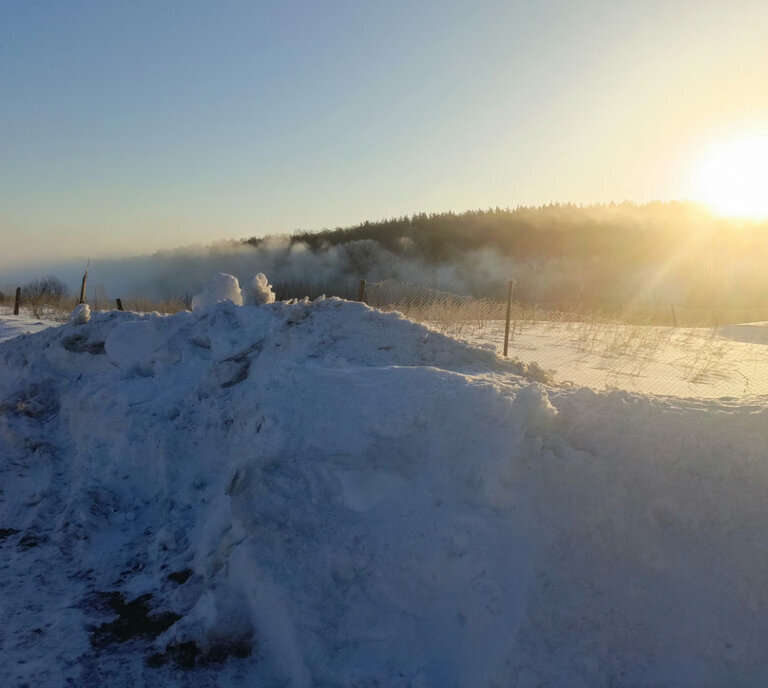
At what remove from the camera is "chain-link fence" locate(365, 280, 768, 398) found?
9.02 meters

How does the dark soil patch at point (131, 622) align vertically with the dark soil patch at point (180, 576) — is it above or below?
below

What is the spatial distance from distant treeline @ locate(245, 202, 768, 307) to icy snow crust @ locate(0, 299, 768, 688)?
92.9 ft

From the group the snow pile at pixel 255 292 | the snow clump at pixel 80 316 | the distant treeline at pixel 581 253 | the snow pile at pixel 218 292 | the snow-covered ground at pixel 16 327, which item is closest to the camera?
the snow pile at pixel 255 292

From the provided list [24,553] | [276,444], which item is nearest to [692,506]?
[276,444]

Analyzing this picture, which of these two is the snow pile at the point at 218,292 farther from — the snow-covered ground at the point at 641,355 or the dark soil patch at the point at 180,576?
the dark soil patch at the point at 180,576

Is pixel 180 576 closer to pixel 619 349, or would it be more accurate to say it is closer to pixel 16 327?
pixel 619 349

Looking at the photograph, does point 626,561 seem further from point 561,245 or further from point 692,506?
point 561,245

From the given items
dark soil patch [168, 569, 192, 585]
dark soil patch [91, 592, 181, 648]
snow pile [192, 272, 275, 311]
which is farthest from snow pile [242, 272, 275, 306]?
dark soil patch [91, 592, 181, 648]

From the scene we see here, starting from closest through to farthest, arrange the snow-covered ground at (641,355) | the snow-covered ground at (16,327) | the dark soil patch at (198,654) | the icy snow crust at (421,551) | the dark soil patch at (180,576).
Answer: the icy snow crust at (421,551) < the dark soil patch at (198,654) < the dark soil patch at (180,576) < the snow-covered ground at (641,355) < the snow-covered ground at (16,327)

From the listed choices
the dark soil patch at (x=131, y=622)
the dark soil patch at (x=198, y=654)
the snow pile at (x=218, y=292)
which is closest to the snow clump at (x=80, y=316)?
the snow pile at (x=218, y=292)

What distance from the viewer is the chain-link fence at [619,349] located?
9.02 m

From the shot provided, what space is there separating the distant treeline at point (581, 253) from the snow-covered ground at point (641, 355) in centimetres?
1578

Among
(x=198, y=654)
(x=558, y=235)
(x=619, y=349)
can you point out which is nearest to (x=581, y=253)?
(x=558, y=235)

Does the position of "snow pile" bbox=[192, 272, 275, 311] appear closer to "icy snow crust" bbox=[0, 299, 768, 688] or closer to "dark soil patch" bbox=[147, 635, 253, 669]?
"icy snow crust" bbox=[0, 299, 768, 688]
